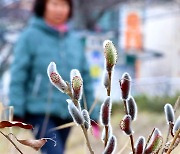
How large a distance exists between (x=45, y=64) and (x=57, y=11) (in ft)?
1.15

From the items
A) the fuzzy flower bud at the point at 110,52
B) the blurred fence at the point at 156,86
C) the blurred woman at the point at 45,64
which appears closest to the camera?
the fuzzy flower bud at the point at 110,52

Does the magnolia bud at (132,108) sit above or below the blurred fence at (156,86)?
above

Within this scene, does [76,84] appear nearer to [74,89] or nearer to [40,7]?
[74,89]

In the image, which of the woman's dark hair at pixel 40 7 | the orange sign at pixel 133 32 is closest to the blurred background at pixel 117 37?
the orange sign at pixel 133 32

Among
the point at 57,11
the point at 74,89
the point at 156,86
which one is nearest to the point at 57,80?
the point at 74,89

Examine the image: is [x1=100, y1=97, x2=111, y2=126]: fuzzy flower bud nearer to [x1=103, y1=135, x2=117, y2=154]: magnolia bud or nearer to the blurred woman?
[x1=103, y1=135, x2=117, y2=154]: magnolia bud

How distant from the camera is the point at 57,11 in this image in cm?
405

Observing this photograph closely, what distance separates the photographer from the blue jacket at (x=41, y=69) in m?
3.86

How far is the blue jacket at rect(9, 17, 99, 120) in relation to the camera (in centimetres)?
386

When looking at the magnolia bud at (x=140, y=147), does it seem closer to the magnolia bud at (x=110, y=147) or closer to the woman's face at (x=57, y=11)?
the magnolia bud at (x=110, y=147)

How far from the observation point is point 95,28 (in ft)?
47.9

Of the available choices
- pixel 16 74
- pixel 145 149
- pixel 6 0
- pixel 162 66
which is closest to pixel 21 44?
pixel 16 74

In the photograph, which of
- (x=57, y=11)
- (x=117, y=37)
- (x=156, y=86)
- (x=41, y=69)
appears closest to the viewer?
(x=41, y=69)

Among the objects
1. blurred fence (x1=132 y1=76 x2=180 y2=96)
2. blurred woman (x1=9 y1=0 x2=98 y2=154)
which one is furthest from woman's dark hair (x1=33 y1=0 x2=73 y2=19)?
blurred fence (x1=132 y1=76 x2=180 y2=96)
